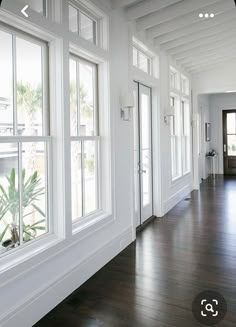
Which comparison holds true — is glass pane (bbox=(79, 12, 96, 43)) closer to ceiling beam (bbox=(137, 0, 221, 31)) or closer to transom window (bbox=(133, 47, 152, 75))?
ceiling beam (bbox=(137, 0, 221, 31))

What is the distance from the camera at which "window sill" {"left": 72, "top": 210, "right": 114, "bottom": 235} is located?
3.02 m

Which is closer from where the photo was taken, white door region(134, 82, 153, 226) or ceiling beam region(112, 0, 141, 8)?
ceiling beam region(112, 0, 141, 8)

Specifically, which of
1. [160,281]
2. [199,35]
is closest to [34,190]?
[160,281]

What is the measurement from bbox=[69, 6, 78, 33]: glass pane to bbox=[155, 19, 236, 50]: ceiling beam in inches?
95.0

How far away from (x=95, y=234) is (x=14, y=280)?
1199 mm

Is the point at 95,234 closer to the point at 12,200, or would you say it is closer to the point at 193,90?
the point at 12,200

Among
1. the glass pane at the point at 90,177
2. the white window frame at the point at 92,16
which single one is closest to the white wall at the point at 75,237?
the white window frame at the point at 92,16

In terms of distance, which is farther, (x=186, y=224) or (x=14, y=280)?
(x=186, y=224)

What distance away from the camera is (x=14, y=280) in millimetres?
2191

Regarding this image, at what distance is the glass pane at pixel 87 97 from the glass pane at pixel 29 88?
65 centimetres

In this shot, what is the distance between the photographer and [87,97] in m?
3.37

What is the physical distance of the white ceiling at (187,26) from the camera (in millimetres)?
3928

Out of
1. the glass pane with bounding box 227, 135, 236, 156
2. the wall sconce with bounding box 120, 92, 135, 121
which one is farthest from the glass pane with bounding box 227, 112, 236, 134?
the wall sconce with bounding box 120, 92, 135, 121

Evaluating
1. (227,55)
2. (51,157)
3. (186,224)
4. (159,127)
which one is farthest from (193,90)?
(51,157)
